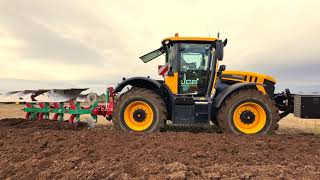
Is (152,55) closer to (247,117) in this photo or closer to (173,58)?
(173,58)

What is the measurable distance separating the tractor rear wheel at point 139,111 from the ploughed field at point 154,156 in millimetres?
876

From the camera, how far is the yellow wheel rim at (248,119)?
984cm

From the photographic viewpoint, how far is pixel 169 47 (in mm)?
10516

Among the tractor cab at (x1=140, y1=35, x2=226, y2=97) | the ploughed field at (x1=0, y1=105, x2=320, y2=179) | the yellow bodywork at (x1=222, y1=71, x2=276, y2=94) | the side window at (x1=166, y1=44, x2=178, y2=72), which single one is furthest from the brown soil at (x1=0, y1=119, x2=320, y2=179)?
the yellow bodywork at (x1=222, y1=71, x2=276, y2=94)

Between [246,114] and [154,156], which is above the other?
[246,114]

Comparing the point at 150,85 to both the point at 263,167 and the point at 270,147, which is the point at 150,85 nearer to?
the point at 270,147

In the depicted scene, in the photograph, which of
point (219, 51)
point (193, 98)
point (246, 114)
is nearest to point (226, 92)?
point (246, 114)

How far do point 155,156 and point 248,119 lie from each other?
13.4 ft

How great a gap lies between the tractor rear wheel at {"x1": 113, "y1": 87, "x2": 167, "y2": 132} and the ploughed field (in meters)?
0.88

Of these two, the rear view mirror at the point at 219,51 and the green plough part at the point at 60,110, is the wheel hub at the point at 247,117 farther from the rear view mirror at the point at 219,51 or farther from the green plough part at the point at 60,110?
the green plough part at the point at 60,110

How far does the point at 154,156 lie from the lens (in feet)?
21.7

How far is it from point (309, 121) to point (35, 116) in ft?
39.4

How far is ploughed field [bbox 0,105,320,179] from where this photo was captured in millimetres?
5781

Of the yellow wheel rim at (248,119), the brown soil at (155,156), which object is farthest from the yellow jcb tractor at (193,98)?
the brown soil at (155,156)
